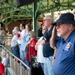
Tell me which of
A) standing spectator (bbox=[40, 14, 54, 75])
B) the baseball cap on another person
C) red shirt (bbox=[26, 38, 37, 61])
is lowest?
red shirt (bbox=[26, 38, 37, 61])

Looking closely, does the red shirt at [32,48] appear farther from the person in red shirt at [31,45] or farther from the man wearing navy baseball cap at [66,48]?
the man wearing navy baseball cap at [66,48]

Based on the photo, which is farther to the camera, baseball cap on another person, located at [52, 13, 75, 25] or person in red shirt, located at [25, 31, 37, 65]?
person in red shirt, located at [25, 31, 37, 65]

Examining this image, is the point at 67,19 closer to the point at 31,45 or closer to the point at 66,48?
the point at 66,48

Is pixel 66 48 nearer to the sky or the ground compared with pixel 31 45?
nearer to the sky

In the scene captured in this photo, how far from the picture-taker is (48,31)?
5.61 meters

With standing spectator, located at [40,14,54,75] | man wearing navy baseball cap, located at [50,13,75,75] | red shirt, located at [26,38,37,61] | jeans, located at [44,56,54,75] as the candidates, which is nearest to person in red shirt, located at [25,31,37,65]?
red shirt, located at [26,38,37,61]

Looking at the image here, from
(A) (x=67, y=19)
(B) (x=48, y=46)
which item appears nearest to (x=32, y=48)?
(B) (x=48, y=46)

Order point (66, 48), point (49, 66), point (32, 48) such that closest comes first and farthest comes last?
1. point (66, 48)
2. point (49, 66)
3. point (32, 48)

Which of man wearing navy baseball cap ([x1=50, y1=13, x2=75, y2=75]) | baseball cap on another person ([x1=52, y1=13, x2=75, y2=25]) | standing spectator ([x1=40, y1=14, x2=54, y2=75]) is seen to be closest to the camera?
man wearing navy baseball cap ([x1=50, y1=13, x2=75, y2=75])

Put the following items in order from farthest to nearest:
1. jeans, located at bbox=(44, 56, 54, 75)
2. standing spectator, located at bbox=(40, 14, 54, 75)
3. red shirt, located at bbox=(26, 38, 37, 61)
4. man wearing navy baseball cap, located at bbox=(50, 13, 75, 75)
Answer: red shirt, located at bbox=(26, 38, 37, 61) < jeans, located at bbox=(44, 56, 54, 75) < standing spectator, located at bbox=(40, 14, 54, 75) < man wearing navy baseball cap, located at bbox=(50, 13, 75, 75)

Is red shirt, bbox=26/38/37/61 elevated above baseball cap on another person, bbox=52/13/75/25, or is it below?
below

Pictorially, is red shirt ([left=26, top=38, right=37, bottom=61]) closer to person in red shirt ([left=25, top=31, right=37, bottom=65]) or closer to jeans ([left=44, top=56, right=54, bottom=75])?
person in red shirt ([left=25, top=31, right=37, bottom=65])

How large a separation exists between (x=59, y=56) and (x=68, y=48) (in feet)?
0.93

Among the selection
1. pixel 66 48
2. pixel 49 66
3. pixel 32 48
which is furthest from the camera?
pixel 32 48
